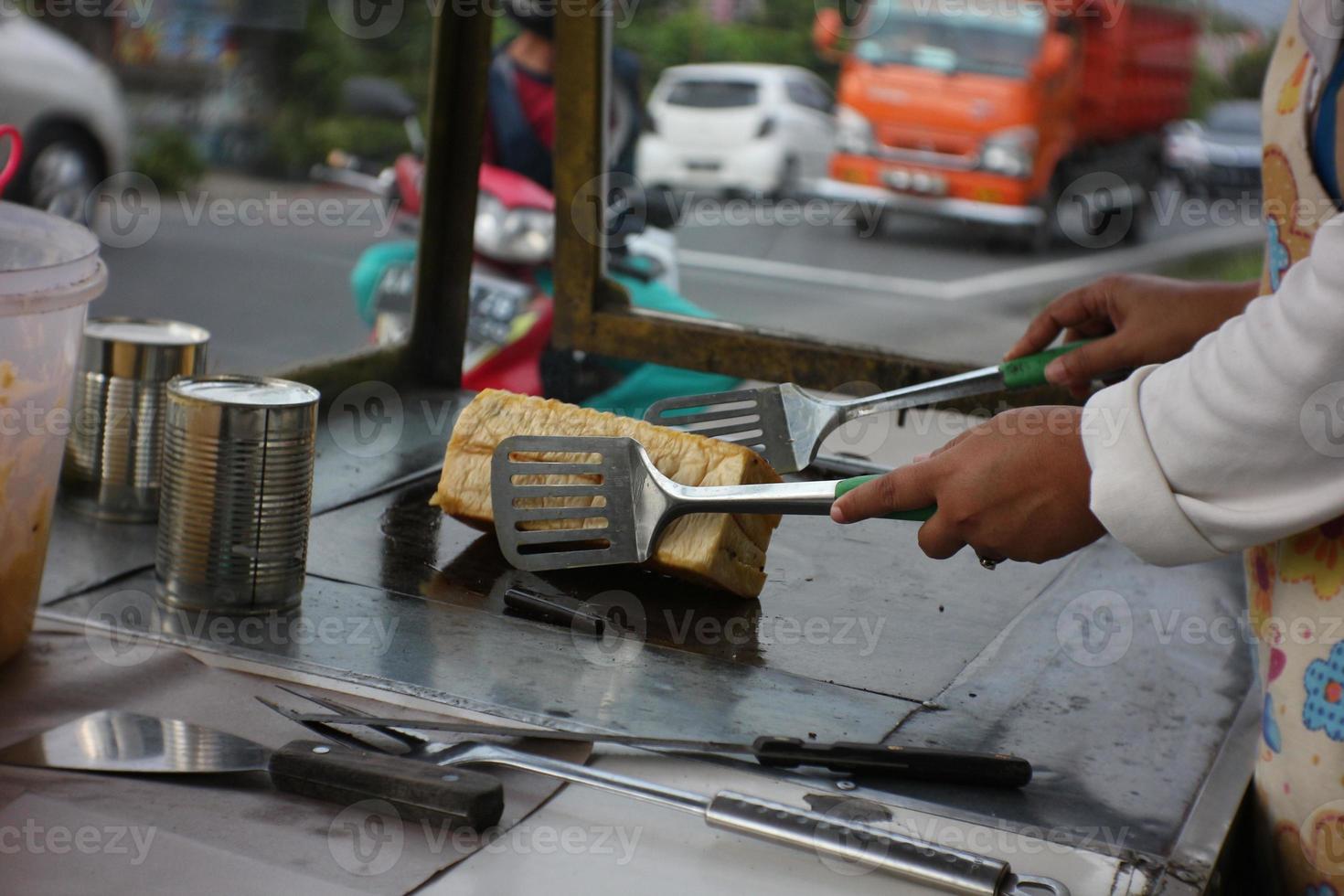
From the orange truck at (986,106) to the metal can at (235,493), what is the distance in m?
3.50

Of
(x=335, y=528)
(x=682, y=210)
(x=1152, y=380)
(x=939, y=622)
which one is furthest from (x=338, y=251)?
(x=1152, y=380)

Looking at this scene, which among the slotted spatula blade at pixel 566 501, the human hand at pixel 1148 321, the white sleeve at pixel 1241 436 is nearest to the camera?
the white sleeve at pixel 1241 436

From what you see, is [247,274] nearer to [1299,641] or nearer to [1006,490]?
[1006,490]

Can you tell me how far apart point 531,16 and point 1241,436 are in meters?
2.33

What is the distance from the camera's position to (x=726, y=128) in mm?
4094

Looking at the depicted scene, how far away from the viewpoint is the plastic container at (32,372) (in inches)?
43.6

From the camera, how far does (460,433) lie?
1.57m

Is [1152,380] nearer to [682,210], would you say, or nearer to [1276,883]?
[1276,883]

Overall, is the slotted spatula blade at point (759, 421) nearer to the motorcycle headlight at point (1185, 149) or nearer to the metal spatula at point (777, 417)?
the metal spatula at point (777, 417)

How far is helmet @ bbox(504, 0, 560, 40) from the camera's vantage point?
2.90m

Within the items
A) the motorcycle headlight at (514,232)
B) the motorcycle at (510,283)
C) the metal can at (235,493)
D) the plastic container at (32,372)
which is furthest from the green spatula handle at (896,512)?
the motorcycle headlight at (514,232)

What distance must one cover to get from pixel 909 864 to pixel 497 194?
2.32 metres

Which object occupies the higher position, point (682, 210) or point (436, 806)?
point (682, 210)

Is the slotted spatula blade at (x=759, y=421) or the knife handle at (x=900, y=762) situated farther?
the slotted spatula blade at (x=759, y=421)
